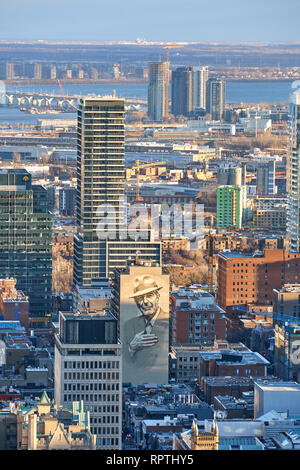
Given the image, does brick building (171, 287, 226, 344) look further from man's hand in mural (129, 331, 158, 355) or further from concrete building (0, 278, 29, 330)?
concrete building (0, 278, 29, 330)

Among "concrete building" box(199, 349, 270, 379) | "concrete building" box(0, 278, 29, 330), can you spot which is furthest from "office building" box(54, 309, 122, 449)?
"concrete building" box(0, 278, 29, 330)

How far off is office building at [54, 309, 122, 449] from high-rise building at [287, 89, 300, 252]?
11211mm

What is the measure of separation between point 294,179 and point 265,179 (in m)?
10.8

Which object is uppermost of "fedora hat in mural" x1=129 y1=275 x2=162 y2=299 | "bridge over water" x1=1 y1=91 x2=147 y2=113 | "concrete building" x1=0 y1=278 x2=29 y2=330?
"fedora hat in mural" x1=129 y1=275 x2=162 y2=299

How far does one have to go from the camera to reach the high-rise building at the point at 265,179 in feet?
114

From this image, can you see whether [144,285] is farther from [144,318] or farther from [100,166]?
[100,166]

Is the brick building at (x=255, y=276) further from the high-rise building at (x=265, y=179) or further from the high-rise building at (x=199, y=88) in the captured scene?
the high-rise building at (x=199, y=88)

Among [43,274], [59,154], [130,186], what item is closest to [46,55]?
[59,154]

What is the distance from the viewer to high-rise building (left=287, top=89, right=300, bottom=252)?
949 inches

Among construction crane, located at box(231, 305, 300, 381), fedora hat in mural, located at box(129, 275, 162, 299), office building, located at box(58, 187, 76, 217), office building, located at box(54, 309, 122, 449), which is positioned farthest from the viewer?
office building, located at box(58, 187, 76, 217)

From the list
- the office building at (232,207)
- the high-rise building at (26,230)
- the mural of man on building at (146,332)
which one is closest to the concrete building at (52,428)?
the mural of man on building at (146,332)

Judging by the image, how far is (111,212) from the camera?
882 inches

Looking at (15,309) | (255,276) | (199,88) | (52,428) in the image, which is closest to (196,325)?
(15,309)

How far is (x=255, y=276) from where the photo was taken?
2047cm
